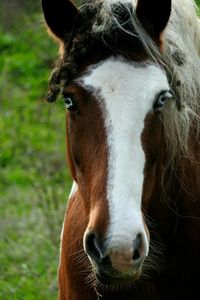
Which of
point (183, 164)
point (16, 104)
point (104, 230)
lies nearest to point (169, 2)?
point (183, 164)

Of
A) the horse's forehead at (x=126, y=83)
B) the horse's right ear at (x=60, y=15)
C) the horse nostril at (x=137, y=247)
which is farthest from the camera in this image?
the horse's right ear at (x=60, y=15)

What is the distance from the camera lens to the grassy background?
7121mm

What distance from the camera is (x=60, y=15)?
433 centimetres

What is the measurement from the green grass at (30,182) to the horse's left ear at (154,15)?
6.53ft

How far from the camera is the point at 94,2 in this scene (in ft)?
14.2

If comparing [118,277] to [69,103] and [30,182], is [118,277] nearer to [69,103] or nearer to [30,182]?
[69,103]

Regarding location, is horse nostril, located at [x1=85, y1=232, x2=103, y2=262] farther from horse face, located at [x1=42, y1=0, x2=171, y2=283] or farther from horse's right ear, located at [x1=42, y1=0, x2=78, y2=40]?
horse's right ear, located at [x1=42, y1=0, x2=78, y2=40]

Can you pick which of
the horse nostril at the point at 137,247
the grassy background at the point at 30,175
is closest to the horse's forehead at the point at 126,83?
the horse nostril at the point at 137,247

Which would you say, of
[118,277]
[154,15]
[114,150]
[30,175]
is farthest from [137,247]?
[30,175]

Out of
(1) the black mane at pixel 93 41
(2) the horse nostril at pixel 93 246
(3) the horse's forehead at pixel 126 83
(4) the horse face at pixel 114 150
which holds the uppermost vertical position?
(1) the black mane at pixel 93 41

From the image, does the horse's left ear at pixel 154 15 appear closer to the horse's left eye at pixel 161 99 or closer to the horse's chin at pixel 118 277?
the horse's left eye at pixel 161 99

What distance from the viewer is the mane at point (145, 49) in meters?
4.18

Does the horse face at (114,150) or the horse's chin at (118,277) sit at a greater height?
the horse face at (114,150)

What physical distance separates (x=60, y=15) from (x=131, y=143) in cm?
80
